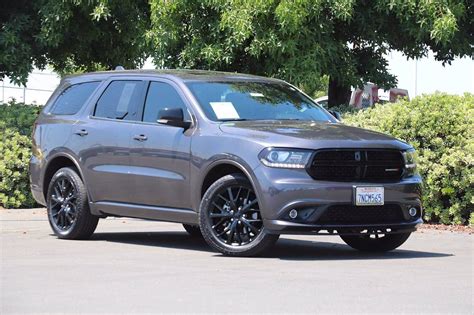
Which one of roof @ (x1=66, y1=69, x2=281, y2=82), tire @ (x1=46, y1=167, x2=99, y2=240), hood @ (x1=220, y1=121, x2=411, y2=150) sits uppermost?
roof @ (x1=66, y1=69, x2=281, y2=82)

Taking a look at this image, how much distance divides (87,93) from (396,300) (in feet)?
19.2

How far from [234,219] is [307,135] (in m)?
1.00

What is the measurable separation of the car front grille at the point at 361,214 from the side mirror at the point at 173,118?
173 centimetres

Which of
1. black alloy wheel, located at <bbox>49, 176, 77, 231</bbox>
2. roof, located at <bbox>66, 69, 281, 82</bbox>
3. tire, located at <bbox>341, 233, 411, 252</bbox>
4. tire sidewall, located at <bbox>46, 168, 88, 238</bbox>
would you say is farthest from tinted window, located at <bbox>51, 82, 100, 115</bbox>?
tire, located at <bbox>341, 233, 411, 252</bbox>

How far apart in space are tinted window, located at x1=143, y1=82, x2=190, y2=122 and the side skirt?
897mm

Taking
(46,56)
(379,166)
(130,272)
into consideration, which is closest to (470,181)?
(379,166)

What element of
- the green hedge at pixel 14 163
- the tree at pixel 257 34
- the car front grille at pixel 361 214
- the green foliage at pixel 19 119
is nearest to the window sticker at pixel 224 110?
the car front grille at pixel 361 214

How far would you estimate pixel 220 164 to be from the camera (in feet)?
36.0

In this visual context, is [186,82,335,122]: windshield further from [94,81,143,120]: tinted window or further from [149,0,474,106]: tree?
[149,0,474,106]: tree

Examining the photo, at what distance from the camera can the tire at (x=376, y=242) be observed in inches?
459

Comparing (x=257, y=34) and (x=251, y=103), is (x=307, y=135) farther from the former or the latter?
(x=257, y=34)

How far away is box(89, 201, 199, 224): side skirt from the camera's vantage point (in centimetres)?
1131

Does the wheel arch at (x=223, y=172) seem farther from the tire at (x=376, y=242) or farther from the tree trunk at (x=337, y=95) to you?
the tree trunk at (x=337, y=95)

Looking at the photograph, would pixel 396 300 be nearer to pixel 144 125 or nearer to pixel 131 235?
pixel 144 125
